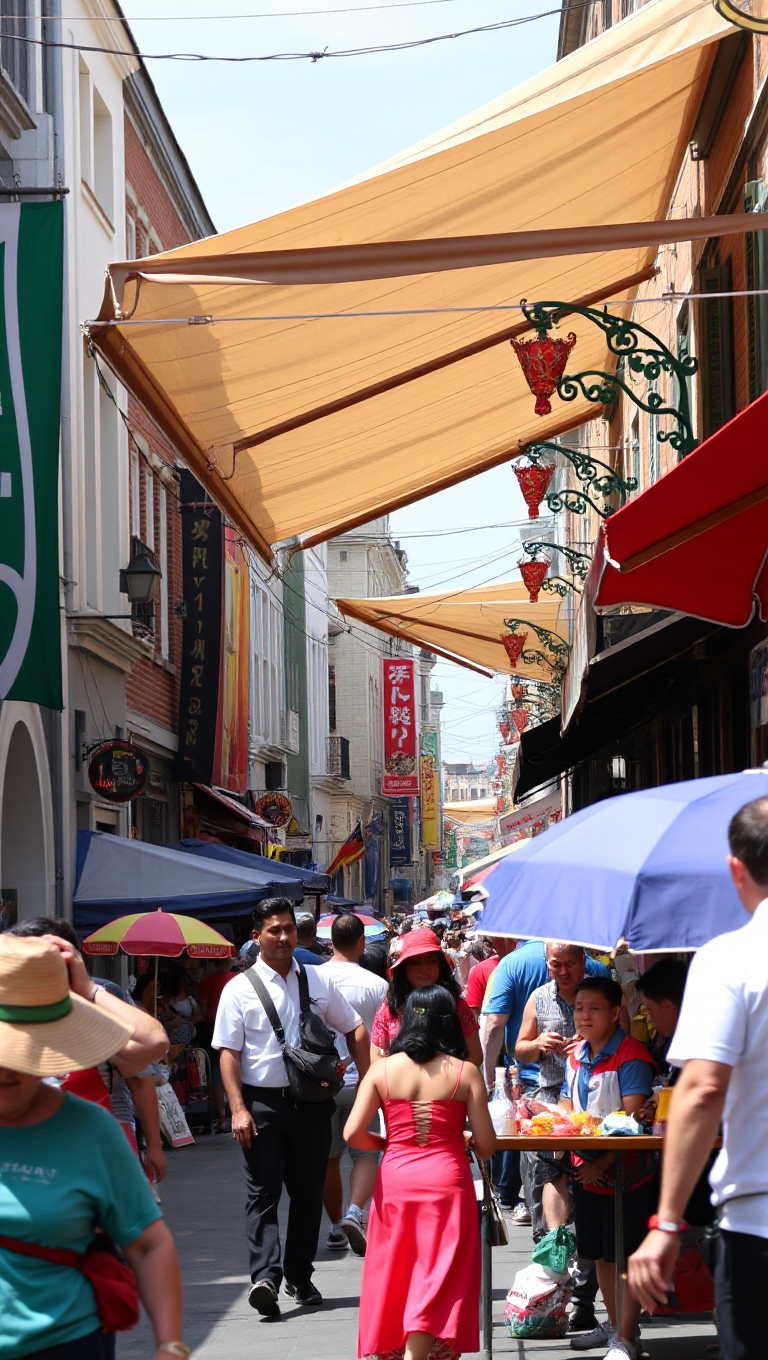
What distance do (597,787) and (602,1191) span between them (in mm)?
18117

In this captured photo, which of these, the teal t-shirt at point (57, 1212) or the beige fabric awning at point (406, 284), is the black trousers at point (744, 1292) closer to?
the teal t-shirt at point (57, 1212)

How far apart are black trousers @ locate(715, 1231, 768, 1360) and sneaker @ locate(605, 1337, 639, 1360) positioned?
3.02 metres

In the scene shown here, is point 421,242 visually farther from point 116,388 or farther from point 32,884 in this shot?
point 116,388

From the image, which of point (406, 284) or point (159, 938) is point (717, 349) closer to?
point (406, 284)

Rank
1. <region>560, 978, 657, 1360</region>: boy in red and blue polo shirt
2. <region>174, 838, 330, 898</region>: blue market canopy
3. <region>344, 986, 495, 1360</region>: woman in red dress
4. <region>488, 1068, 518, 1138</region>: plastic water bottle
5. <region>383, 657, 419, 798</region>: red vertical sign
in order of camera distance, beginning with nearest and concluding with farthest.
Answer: <region>344, 986, 495, 1360</region>: woman in red dress → <region>560, 978, 657, 1360</region>: boy in red and blue polo shirt → <region>488, 1068, 518, 1138</region>: plastic water bottle → <region>174, 838, 330, 898</region>: blue market canopy → <region>383, 657, 419, 798</region>: red vertical sign

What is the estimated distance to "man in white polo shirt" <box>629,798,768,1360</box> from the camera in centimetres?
352

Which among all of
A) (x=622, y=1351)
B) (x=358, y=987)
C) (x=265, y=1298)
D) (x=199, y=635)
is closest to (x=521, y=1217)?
(x=358, y=987)

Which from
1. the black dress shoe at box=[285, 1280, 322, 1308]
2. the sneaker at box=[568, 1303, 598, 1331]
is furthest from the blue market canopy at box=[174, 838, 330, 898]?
the sneaker at box=[568, 1303, 598, 1331]

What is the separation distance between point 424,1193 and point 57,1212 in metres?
2.92

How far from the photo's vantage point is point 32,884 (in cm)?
1641

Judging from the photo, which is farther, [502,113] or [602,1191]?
[502,113]

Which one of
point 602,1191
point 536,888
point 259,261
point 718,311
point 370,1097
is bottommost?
point 602,1191

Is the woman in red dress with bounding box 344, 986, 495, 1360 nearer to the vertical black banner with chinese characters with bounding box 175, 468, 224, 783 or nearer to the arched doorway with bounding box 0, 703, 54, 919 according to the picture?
the arched doorway with bounding box 0, 703, 54, 919

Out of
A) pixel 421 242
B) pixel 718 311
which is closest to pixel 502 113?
pixel 421 242
